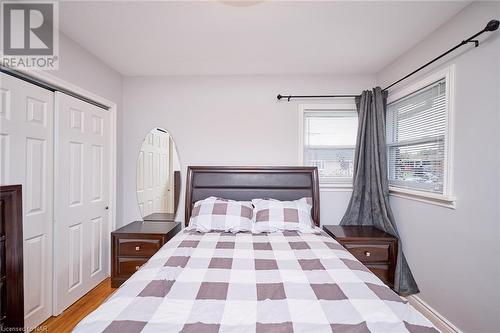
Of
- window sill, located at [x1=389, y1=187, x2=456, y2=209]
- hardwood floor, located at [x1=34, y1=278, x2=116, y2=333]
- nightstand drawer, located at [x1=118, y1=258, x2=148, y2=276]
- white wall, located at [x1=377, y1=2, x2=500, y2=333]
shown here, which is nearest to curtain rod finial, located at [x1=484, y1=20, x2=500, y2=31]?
white wall, located at [x1=377, y1=2, x2=500, y2=333]

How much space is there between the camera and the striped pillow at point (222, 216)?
2402 mm

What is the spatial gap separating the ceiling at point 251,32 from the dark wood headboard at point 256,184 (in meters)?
1.20

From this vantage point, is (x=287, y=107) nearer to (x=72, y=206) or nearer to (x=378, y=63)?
(x=378, y=63)

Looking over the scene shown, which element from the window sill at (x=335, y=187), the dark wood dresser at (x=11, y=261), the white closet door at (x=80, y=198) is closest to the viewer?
the dark wood dresser at (x=11, y=261)

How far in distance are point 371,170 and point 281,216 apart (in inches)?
47.5

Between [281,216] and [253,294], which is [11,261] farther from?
[281,216]

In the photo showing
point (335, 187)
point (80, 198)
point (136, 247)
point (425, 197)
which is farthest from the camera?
point (335, 187)

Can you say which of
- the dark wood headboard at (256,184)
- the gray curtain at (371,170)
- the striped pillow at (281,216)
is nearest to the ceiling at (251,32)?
the gray curtain at (371,170)

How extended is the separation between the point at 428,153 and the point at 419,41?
104 centimetres

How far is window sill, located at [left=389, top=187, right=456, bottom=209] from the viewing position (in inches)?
75.0

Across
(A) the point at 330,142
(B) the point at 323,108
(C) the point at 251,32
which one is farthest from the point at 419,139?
(C) the point at 251,32

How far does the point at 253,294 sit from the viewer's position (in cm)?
124

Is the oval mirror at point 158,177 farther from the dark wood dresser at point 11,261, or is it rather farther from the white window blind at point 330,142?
the white window blind at point 330,142

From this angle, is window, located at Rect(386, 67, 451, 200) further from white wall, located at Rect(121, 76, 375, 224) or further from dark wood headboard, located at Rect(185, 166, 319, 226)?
dark wood headboard, located at Rect(185, 166, 319, 226)
